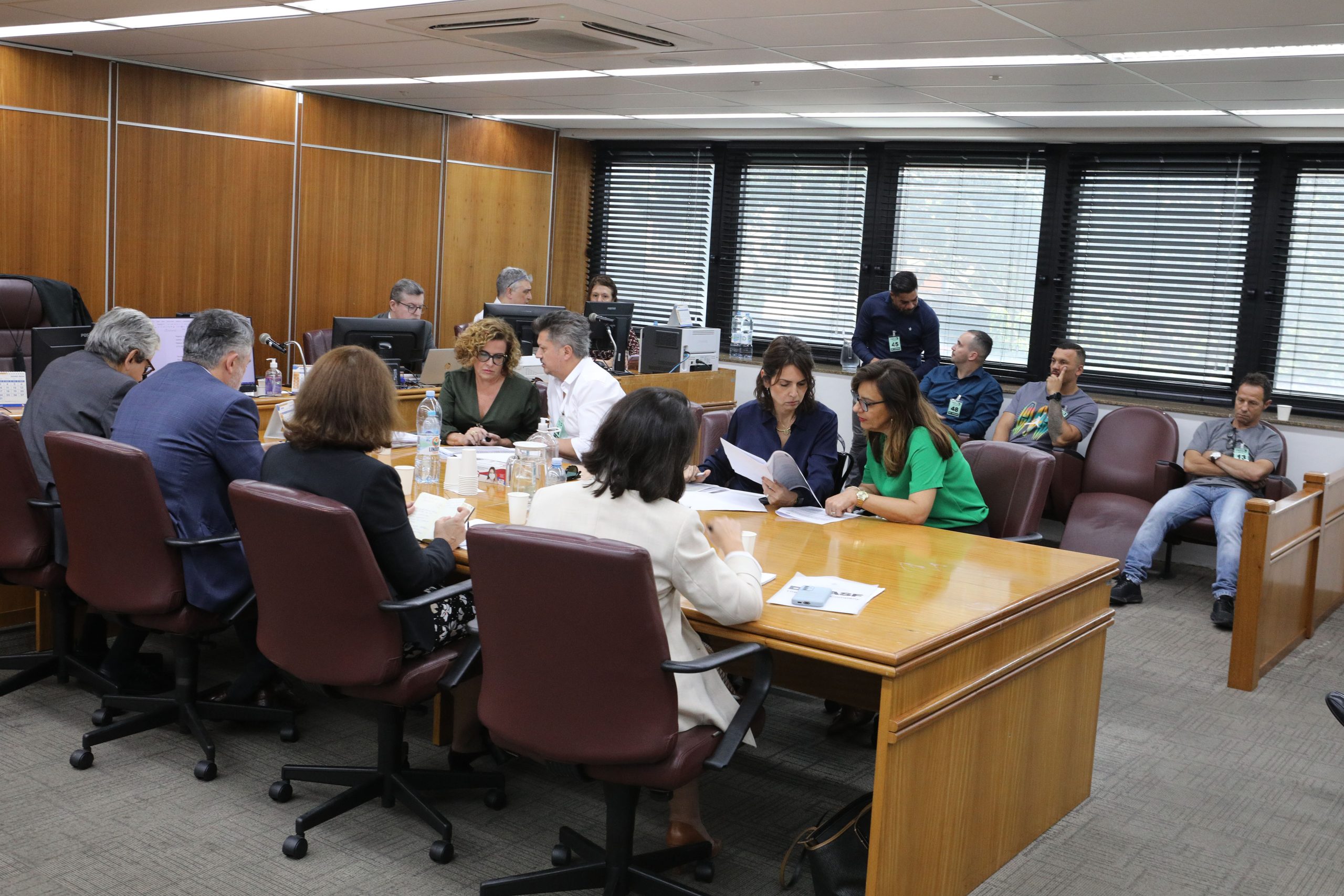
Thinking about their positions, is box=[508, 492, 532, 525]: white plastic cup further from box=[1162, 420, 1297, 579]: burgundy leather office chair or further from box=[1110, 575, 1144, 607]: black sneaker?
box=[1162, 420, 1297, 579]: burgundy leather office chair

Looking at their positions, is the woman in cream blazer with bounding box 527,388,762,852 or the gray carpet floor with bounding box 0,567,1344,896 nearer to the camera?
A: the woman in cream blazer with bounding box 527,388,762,852

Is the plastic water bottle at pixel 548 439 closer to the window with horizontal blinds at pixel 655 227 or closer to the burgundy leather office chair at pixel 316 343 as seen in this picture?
the burgundy leather office chair at pixel 316 343

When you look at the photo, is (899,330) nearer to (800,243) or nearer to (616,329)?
(800,243)

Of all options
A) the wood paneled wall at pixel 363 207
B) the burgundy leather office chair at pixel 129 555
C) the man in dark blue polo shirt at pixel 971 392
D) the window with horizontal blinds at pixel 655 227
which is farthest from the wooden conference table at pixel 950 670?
the window with horizontal blinds at pixel 655 227

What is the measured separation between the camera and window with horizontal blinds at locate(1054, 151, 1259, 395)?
757 centimetres

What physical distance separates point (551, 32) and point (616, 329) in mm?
2881

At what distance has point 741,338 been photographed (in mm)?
9609

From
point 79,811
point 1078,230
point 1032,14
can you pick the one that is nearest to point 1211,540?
point 1078,230

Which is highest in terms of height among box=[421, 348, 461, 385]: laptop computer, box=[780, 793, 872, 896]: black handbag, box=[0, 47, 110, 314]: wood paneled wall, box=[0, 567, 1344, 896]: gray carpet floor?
box=[0, 47, 110, 314]: wood paneled wall

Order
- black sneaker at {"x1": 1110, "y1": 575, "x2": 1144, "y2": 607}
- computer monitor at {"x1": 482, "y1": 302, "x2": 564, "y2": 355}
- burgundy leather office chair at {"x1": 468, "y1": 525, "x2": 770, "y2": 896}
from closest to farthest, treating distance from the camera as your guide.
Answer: burgundy leather office chair at {"x1": 468, "y1": 525, "x2": 770, "y2": 896} < black sneaker at {"x1": 1110, "y1": 575, "x2": 1144, "y2": 607} < computer monitor at {"x1": 482, "y1": 302, "x2": 564, "y2": 355}

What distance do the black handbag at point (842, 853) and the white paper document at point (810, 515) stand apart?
3.89 feet

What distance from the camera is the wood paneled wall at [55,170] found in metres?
6.74

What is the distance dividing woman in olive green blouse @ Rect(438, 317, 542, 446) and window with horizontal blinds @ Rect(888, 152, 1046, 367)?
175 inches

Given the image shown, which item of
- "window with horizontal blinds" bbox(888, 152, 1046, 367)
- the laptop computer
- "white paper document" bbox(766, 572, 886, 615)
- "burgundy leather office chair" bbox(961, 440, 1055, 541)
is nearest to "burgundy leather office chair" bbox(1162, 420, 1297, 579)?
"window with horizontal blinds" bbox(888, 152, 1046, 367)
